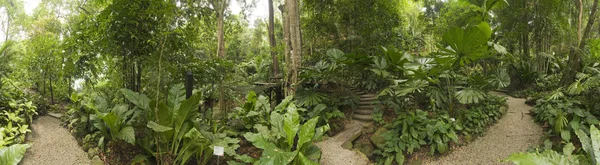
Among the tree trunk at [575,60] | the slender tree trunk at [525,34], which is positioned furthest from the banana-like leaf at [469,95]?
the slender tree trunk at [525,34]

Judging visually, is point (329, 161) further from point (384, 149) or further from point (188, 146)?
point (188, 146)

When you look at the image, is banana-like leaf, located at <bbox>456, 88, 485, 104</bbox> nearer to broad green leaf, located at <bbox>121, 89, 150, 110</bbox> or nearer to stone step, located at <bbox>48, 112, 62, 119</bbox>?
broad green leaf, located at <bbox>121, 89, 150, 110</bbox>

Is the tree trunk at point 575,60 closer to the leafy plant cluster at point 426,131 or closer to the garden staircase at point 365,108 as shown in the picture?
the leafy plant cluster at point 426,131

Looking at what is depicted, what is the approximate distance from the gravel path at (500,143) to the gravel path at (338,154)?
1.09 metres

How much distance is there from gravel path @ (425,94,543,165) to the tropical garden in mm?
47

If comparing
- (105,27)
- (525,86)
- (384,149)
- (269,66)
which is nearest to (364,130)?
(384,149)

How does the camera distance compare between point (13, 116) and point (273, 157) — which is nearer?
point (273, 157)

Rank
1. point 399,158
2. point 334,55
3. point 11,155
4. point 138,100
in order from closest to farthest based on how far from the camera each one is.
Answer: point 11,155 → point 138,100 → point 399,158 → point 334,55

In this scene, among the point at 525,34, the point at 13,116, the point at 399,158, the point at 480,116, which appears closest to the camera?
the point at 399,158

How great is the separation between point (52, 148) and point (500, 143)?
6644 millimetres

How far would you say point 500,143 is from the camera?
4645 mm

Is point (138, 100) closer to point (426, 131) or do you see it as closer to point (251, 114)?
point (251, 114)

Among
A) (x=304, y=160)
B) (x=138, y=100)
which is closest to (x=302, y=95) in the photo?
(x=304, y=160)

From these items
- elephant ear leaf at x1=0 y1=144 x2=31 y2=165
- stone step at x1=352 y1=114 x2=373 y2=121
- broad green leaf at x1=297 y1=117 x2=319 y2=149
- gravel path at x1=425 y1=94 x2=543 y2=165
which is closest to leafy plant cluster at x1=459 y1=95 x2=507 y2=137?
gravel path at x1=425 y1=94 x2=543 y2=165
